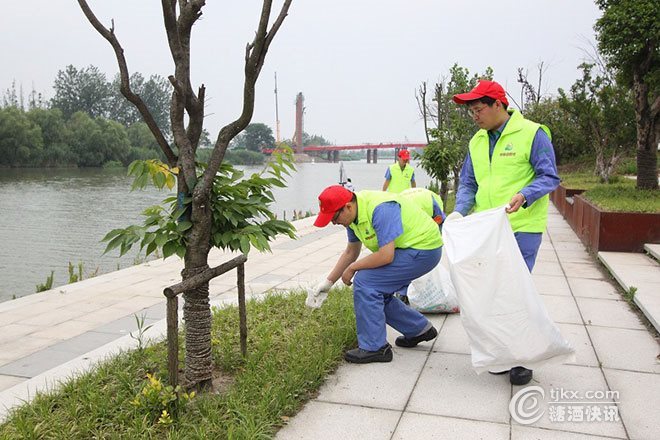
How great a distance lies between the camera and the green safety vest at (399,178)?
9234 millimetres

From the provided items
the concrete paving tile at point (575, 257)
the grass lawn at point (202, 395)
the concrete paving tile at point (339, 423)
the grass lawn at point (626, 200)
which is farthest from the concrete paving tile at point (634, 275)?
the concrete paving tile at point (339, 423)

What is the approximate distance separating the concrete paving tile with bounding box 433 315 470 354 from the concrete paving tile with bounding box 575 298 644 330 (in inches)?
40.2

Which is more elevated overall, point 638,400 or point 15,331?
point 638,400

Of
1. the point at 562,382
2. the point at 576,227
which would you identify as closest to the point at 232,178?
the point at 562,382

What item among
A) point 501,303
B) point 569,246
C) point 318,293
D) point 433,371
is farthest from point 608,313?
point 569,246

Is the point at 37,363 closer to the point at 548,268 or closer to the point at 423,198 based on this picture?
the point at 423,198

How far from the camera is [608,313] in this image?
4.71m

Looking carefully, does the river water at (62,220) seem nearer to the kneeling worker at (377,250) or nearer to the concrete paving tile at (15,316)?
the kneeling worker at (377,250)

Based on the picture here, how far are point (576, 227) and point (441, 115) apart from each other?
8.81 m

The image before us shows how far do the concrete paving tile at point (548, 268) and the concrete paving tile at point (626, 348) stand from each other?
2.10m

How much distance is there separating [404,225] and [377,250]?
0.22 m

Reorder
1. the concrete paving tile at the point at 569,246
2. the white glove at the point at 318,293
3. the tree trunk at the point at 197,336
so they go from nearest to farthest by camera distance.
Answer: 1. the tree trunk at the point at 197,336
2. the white glove at the point at 318,293
3. the concrete paving tile at the point at 569,246

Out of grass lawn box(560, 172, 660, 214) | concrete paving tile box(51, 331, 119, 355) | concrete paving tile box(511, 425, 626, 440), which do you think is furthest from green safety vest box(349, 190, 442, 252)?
grass lawn box(560, 172, 660, 214)

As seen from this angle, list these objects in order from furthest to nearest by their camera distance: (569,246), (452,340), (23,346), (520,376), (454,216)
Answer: (569,246) < (23,346) < (452,340) < (454,216) < (520,376)
